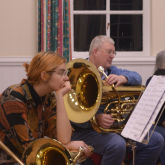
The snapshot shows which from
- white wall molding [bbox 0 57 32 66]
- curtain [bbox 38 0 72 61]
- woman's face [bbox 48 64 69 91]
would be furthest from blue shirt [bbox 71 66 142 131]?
white wall molding [bbox 0 57 32 66]

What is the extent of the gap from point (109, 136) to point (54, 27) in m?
1.64

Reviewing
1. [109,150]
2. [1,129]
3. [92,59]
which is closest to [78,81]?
[92,59]

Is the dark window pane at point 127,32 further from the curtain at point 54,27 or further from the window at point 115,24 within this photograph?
the curtain at point 54,27

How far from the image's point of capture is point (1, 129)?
68.4 inches

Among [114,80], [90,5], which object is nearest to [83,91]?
[114,80]

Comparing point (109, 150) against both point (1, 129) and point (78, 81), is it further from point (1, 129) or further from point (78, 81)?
point (1, 129)

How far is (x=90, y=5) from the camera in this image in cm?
393

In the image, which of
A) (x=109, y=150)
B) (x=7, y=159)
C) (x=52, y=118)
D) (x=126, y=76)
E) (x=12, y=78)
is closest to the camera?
(x=7, y=159)

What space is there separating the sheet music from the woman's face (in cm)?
47

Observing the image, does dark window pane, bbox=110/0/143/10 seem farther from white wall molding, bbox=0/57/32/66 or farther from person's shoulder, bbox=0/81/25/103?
Answer: person's shoulder, bbox=0/81/25/103

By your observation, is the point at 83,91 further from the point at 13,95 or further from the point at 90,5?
the point at 90,5

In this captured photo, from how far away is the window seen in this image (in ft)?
12.8

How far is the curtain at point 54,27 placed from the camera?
349 centimetres

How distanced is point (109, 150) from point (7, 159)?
2.31 ft
